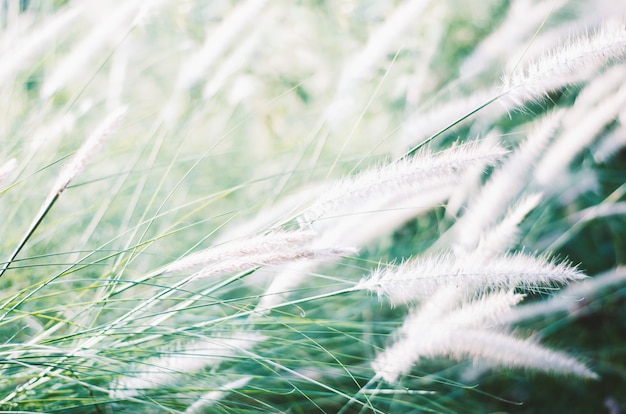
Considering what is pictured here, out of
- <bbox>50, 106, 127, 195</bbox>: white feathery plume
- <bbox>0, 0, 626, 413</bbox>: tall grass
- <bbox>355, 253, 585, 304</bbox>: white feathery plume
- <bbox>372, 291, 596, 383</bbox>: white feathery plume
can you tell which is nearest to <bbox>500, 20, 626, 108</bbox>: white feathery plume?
<bbox>0, 0, 626, 413</bbox>: tall grass

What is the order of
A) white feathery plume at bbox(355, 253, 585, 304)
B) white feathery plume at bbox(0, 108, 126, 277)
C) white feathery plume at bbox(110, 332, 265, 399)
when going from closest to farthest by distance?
1. white feathery plume at bbox(0, 108, 126, 277)
2. white feathery plume at bbox(355, 253, 585, 304)
3. white feathery plume at bbox(110, 332, 265, 399)

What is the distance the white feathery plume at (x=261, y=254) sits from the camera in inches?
27.7

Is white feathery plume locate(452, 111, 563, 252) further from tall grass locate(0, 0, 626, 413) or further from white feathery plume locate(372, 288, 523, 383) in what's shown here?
white feathery plume locate(372, 288, 523, 383)

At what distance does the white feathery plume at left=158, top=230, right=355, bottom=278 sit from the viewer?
0.70 m

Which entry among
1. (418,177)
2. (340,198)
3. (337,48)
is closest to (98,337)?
(340,198)

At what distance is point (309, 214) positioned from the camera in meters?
0.80

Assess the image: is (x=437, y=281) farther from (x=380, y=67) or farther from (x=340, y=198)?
(x=380, y=67)

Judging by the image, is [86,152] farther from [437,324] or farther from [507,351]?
[507,351]

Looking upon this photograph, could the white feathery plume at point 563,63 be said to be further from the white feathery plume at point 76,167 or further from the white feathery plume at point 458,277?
the white feathery plume at point 76,167

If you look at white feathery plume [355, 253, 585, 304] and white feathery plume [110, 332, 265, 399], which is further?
white feathery plume [110, 332, 265, 399]

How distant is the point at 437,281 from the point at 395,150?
579 millimetres

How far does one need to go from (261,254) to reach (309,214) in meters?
0.11

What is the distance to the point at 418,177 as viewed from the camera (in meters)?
0.76

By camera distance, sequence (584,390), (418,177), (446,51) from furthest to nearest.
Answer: (446,51), (584,390), (418,177)
